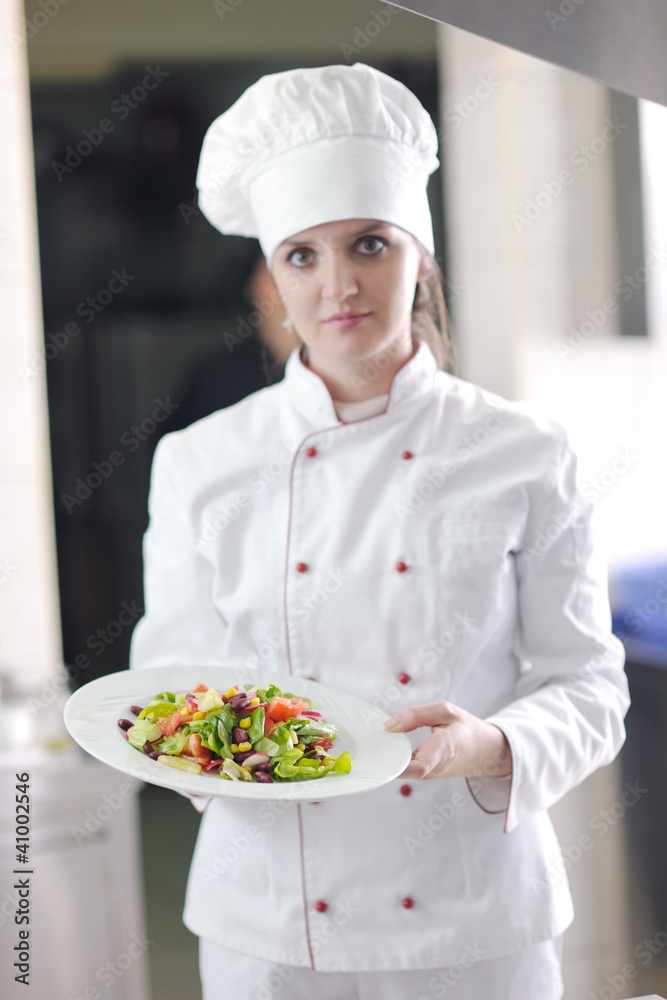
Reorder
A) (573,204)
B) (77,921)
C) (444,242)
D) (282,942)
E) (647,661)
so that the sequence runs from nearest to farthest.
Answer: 1. (282,942)
2. (77,921)
3. (647,661)
4. (573,204)
5. (444,242)

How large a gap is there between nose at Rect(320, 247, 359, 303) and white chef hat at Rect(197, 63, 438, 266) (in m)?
0.04

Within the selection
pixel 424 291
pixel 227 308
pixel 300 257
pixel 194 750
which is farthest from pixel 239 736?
pixel 227 308

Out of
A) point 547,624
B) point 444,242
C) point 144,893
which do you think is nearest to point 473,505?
point 547,624

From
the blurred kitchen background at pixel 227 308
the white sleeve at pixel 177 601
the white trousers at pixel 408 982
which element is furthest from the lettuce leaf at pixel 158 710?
the blurred kitchen background at pixel 227 308

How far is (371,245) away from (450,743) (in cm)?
58

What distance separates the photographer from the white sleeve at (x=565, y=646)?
3.46 feet

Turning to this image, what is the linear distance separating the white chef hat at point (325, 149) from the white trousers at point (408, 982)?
858 mm

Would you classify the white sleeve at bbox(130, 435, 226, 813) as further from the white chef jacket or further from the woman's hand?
the woman's hand

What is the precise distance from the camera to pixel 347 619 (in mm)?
1100

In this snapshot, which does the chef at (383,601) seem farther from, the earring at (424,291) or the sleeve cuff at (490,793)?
the earring at (424,291)

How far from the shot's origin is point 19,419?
2.25 meters

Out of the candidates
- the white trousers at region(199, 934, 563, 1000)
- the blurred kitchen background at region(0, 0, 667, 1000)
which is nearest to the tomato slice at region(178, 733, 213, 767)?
the white trousers at region(199, 934, 563, 1000)

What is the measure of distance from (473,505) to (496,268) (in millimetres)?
1531

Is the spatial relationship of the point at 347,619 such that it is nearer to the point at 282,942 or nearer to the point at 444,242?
the point at 282,942
